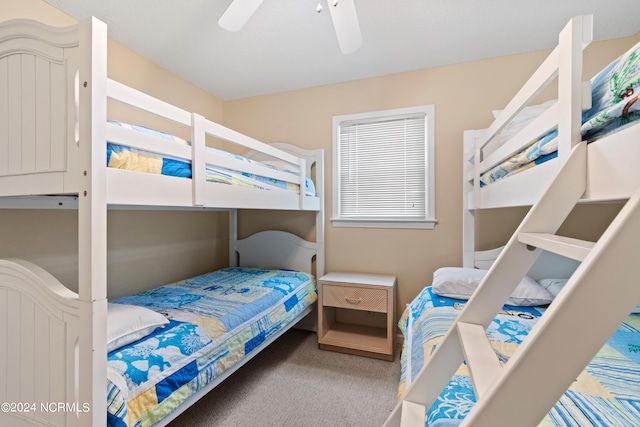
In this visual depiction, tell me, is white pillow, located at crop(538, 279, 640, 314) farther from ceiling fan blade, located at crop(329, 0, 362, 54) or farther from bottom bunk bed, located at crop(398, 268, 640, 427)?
ceiling fan blade, located at crop(329, 0, 362, 54)

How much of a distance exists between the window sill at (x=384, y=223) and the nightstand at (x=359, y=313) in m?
0.45

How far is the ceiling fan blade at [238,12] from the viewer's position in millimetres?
1442

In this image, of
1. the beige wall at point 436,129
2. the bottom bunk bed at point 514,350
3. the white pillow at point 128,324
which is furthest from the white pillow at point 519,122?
the white pillow at point 128,324

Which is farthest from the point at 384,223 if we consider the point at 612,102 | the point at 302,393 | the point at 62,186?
the point at 62,186

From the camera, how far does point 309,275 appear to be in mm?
2766

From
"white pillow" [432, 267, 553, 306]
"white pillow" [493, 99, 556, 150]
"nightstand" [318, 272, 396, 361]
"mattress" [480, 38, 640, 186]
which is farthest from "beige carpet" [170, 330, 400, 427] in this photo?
"white pillow" [493, 99, 556, 150]

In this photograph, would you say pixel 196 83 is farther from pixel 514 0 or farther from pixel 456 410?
pixel 456 410

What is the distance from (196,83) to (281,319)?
7.73 feet

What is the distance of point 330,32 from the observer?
2064 mm

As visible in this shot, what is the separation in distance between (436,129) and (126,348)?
102 inches

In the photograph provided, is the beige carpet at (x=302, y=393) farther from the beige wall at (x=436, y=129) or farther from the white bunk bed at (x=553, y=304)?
the beige wall at (x=436, y=129)

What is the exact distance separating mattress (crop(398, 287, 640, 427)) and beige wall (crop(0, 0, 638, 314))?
1.03 meters

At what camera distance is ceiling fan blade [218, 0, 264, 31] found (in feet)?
4.73

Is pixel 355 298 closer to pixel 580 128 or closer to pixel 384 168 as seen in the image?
pixel 384 168
